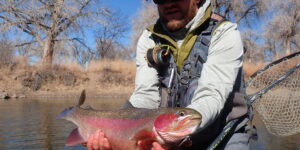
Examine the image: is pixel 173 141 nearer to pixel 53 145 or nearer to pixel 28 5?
pixel 53 145

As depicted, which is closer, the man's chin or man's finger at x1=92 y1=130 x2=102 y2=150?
man's finger at x1=92 y1=130 x2=102 y2=150

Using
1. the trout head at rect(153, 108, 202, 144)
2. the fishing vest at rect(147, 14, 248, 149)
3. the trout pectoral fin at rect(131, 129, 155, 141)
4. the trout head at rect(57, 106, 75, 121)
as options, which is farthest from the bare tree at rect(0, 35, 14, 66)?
the trout head at rect(153, 108, 202, 144)

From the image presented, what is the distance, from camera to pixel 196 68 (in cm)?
250

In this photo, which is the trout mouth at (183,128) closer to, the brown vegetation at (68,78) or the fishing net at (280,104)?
the fishing net at (280,104)

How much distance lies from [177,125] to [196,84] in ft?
2.62

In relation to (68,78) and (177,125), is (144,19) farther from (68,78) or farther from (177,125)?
(177,125)

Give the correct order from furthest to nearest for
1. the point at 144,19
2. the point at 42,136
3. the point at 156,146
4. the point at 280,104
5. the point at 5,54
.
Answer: the point at 144,19, the point at 5,54, the point at 42,136, the point at 280,104, the point at 156,146

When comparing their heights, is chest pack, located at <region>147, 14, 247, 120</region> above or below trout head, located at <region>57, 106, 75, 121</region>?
above

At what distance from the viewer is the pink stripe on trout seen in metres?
1.67

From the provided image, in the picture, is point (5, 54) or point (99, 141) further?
point (5, 54)

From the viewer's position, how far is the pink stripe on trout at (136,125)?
167 centimetres

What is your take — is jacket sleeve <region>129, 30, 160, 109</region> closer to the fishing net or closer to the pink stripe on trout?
the pink stripe on trout

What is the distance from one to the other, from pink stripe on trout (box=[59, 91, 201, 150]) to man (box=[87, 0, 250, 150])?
0.11m

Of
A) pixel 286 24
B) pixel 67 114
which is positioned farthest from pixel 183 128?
pixel 286 24
